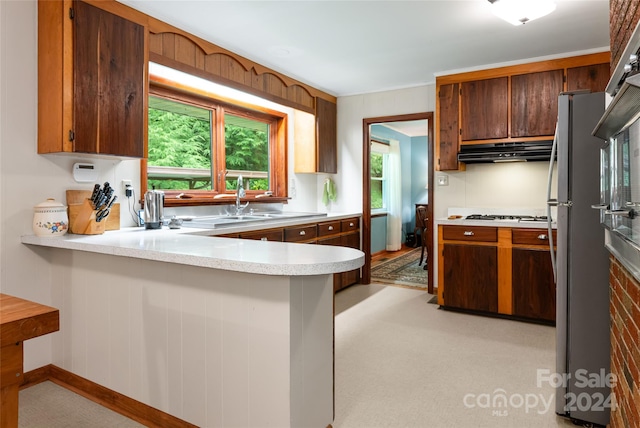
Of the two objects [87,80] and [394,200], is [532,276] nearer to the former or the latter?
[87,80]

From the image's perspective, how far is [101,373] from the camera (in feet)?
7.11

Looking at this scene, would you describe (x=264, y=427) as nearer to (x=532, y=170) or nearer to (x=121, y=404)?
(x=121, y=404)

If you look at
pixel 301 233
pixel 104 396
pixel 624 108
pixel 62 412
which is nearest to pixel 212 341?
pixel 104 396

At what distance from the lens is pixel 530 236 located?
3.45 m

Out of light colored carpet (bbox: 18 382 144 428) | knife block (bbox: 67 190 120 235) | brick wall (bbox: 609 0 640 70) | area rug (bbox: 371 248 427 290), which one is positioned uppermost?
brick wall (bbox: 609 0 640 70)

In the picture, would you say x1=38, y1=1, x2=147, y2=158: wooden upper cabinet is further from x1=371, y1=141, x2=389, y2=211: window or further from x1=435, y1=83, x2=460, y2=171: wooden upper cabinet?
x1=371, y1=141, x2=389, y2=211: window

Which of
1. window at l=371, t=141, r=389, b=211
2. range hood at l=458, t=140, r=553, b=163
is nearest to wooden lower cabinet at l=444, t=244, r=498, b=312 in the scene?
range hood at l=458, t=140, r=553, b=163

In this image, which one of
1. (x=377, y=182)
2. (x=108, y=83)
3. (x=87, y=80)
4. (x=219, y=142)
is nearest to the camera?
(x=87, y=80)

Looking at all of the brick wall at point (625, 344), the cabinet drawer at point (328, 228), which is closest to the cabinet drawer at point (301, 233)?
the cabinet drawer at point (328, 228)

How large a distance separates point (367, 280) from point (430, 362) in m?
2.31

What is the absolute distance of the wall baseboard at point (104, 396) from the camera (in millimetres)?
1907

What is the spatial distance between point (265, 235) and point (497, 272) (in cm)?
210

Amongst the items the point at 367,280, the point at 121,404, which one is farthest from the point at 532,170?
the point at 121,404

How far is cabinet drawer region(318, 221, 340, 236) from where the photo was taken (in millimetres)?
4090
